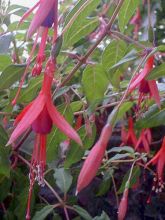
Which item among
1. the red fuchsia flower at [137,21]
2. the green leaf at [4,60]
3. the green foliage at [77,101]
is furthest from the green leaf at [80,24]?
the red fuchsia flower at [137,21]

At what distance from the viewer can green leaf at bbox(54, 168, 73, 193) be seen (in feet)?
3.14

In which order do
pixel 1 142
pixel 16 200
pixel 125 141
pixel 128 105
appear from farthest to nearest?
pixel 125 141 < pixel 16 200 < pixel 128 105 < pixel 1 142

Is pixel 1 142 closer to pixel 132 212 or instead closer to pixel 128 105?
pixel 128 105

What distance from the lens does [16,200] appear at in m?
0.99

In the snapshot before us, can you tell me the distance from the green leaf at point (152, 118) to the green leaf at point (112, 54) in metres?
0.11

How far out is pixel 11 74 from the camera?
26.9 inches

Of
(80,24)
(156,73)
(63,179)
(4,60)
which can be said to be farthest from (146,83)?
(63,179)

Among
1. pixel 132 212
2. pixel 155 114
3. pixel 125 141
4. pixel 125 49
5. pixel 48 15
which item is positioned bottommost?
pixel 132 212

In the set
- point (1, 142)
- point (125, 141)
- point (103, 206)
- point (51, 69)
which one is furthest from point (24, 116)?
point (103, 206)

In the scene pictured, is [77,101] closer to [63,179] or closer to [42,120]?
[63,179]

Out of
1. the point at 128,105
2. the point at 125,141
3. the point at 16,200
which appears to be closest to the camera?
the point at 128,105

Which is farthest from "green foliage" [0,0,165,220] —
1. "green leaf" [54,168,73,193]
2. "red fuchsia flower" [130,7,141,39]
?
"red fuchsia flower" [130,7,141,39]

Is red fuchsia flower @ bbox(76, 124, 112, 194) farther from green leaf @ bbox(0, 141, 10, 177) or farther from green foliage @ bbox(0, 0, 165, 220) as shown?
green leaf @ bbox(0, 141, 10, 177)

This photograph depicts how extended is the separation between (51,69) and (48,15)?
0.08m
